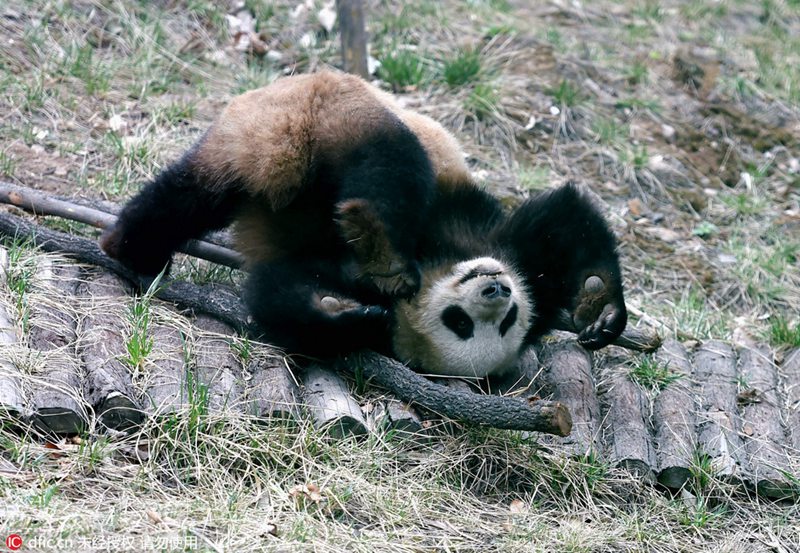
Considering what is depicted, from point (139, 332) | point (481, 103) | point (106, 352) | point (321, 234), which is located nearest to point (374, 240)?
point (321, 234)

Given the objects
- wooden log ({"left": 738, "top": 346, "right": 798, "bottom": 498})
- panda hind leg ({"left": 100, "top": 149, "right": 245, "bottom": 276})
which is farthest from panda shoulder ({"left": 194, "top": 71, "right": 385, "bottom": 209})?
wooden log ({"left": 738, "top": 346, "right": 798, "bottom": 498})

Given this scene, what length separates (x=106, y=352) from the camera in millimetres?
4523

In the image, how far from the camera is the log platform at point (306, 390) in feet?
14.0

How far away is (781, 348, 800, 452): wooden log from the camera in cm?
517

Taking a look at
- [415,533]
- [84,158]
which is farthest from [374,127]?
[84,158]

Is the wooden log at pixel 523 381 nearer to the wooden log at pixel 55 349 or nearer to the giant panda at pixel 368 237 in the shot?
the giant panda at pixel 368 237

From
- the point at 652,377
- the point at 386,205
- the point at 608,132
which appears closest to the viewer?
the point at 386,205

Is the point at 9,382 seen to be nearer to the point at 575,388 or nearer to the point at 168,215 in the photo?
the point at 168,215

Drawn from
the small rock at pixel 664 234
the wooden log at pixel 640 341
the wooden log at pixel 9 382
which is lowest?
the small rock at pixel 664 234

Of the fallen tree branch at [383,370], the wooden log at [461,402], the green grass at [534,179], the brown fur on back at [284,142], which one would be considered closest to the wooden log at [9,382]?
the fallen tree branch at [383,370]

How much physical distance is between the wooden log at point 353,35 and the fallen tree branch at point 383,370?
3.01 metres

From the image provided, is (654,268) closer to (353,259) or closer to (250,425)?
(353,259)

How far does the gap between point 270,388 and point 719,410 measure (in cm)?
251

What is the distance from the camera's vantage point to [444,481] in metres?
4.50
